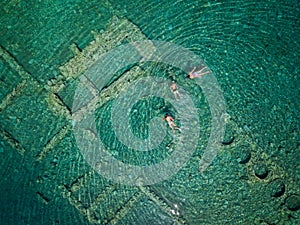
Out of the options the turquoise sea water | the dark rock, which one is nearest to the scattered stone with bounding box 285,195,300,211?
the turquoise sea water

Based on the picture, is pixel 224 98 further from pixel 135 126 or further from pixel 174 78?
pixel 135 126

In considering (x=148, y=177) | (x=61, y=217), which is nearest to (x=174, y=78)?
(x=148, y=177)

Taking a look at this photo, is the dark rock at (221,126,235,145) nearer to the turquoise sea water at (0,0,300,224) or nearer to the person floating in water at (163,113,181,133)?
the turquoise sea water at (0,0,300,224)

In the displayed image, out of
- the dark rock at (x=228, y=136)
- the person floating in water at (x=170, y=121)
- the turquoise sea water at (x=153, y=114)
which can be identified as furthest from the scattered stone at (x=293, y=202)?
the person floating in water at (x=170, y=121)

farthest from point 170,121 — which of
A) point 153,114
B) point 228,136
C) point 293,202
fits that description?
point 293,202

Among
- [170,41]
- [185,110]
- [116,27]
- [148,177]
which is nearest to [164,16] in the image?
[170,41]

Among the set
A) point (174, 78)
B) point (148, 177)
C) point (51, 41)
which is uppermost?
point (51, 41)

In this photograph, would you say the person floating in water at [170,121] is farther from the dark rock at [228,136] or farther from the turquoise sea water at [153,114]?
the dark rock at [228,136]

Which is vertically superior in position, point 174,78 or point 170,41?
point 170,41
